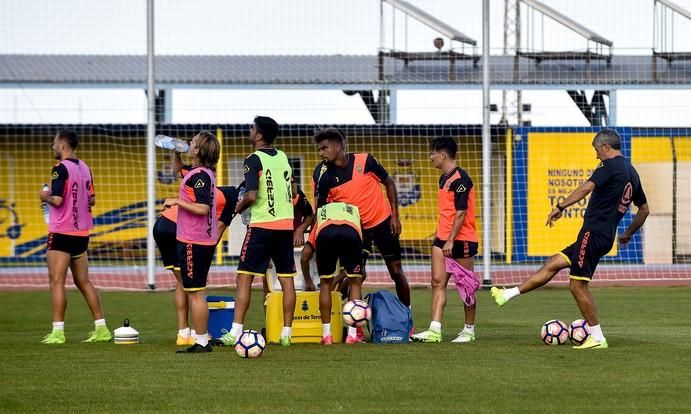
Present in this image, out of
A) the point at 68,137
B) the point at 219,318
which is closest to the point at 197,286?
the point at 219,318

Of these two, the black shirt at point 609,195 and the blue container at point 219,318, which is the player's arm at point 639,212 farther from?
the blue container at point 219,318

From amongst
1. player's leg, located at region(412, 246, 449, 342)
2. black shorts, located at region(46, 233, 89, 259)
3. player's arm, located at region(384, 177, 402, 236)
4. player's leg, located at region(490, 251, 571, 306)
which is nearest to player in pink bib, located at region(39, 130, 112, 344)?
black shorts, located at region(46, 233, 89, 259)

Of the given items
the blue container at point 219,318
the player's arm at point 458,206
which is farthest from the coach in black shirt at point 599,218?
the blue container at point 219,318

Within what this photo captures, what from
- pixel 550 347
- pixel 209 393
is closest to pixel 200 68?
pixel 550 347

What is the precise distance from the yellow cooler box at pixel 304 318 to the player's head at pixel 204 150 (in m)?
1.59

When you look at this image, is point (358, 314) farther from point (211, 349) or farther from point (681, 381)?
point (681, 381)

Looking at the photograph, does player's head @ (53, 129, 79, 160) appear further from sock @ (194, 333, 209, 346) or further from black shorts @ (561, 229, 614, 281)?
black shorts @ (561, 229, 614, 281)

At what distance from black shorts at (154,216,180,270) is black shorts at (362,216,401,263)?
6.07ft

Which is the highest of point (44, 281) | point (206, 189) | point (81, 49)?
point (81, 49)

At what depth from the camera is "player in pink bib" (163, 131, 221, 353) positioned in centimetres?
1012

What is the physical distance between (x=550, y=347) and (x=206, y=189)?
11.0ft

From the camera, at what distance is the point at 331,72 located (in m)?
29.9

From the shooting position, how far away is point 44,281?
71.6ft

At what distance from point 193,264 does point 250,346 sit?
1.02 meters
